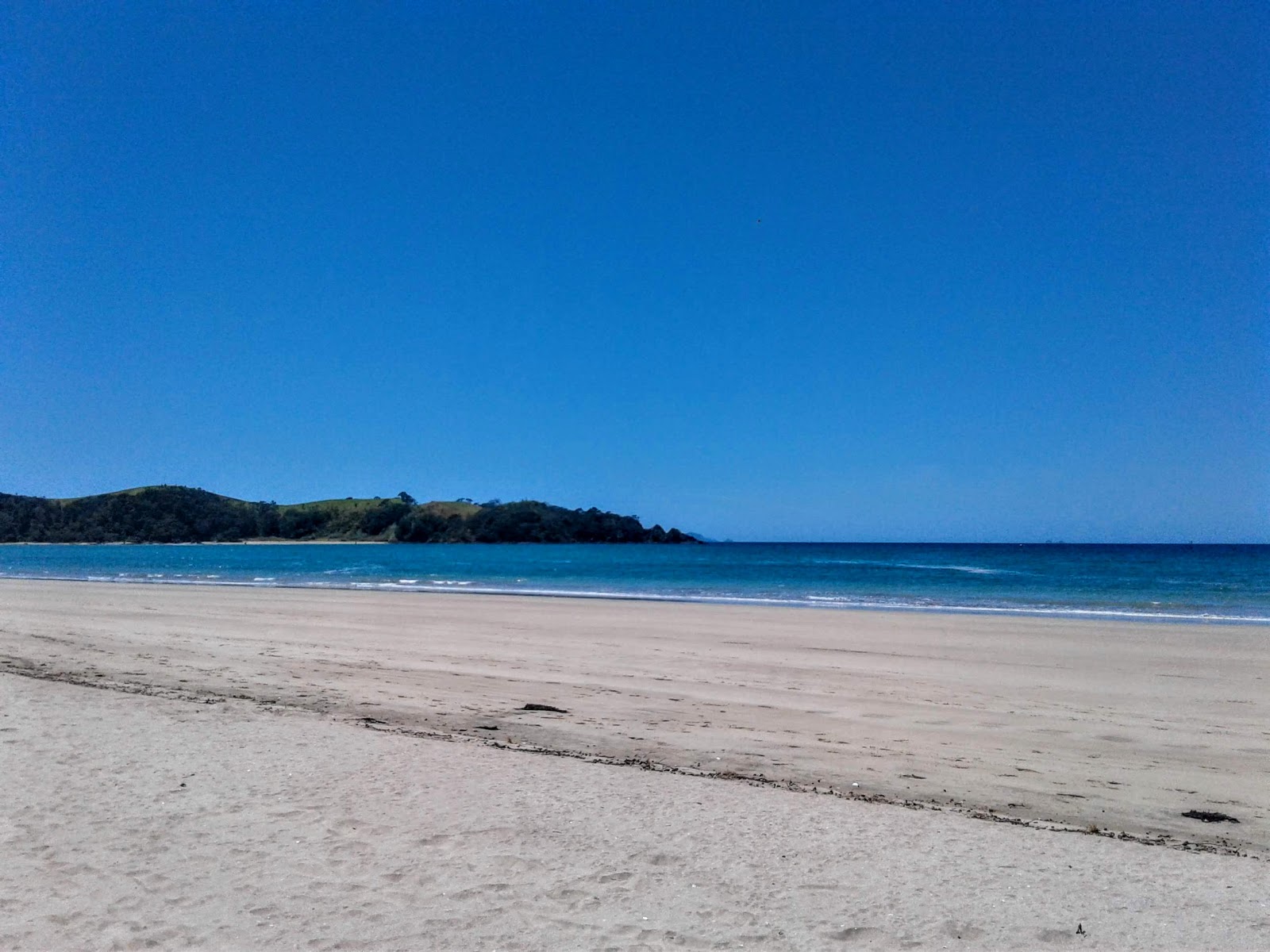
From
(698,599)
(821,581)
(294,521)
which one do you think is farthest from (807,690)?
(294,521)

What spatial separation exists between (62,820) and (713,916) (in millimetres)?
4494

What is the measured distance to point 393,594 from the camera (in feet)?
113

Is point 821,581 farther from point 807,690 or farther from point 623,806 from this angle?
point 623,806

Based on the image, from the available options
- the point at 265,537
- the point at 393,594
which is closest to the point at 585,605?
the point at 393,594

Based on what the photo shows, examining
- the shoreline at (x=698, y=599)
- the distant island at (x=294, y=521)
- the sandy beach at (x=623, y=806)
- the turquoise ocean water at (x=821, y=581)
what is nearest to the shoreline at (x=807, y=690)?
the sandy beach at (x=623, y=806)

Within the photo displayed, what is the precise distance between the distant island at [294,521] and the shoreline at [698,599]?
343ft

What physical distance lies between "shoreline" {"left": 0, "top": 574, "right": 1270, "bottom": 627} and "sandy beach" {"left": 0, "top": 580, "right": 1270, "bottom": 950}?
1279 centimetres

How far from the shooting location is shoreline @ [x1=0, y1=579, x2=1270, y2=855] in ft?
24.5

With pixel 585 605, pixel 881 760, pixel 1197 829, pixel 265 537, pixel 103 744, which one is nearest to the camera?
pixel 1197 829

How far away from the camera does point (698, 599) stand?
32875 mm

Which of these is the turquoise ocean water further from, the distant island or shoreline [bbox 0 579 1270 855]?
the distant island

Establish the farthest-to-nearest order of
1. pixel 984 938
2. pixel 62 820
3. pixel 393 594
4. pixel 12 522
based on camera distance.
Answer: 1. pixel 12 522
2. pixel 393 594
3. pixel 62 820
4. pixel 984 938

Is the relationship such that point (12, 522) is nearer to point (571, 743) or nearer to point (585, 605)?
point (585, 605)

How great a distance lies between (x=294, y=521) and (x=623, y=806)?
162738 millimetres
